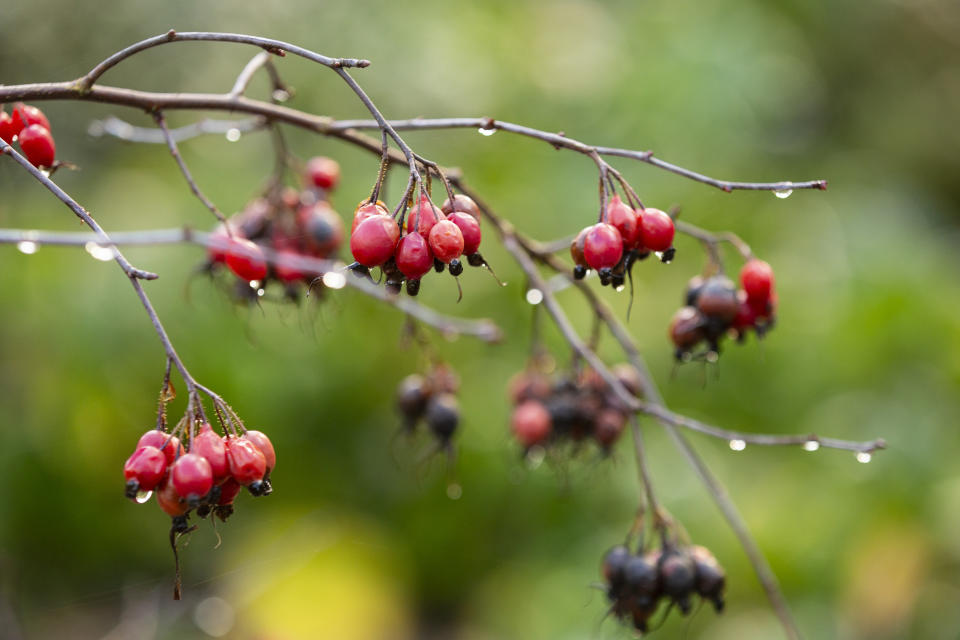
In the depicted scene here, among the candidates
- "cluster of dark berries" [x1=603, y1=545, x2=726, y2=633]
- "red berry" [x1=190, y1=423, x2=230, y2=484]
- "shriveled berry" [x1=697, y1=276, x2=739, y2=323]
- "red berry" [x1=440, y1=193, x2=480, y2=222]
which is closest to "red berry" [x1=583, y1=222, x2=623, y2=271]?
"red berry" [x1=440, y1=193, x2=480, y2=222]

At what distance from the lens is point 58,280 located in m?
3.79

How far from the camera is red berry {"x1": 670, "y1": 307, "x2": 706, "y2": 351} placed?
1.48m

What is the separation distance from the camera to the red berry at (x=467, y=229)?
1017 mm

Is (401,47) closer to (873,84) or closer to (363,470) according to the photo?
(363,470)

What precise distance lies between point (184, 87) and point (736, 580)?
191 inches

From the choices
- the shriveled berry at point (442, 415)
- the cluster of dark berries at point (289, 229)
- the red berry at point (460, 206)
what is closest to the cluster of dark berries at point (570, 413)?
the shriveled berry at point (442, 415)

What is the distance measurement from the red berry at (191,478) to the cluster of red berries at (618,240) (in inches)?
21.3

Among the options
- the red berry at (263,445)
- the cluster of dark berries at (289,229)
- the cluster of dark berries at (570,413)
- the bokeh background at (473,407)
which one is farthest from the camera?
the bokeh background at (473,407)

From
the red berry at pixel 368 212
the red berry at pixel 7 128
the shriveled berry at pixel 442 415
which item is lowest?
the shriveled berry at pixel 442 415

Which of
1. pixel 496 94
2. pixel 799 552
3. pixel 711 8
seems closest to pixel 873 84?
pixel 711 8

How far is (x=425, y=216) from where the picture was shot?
100cm

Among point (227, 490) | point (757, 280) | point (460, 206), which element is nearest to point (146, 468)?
point (227, 490)

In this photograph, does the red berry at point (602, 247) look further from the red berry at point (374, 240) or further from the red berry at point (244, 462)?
the red berry at point (244, 462)

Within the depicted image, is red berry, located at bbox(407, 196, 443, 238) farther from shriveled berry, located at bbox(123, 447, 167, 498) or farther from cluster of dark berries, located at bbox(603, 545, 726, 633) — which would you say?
cluster of dark berries, located at bbox(603, 545, 726, 633)
